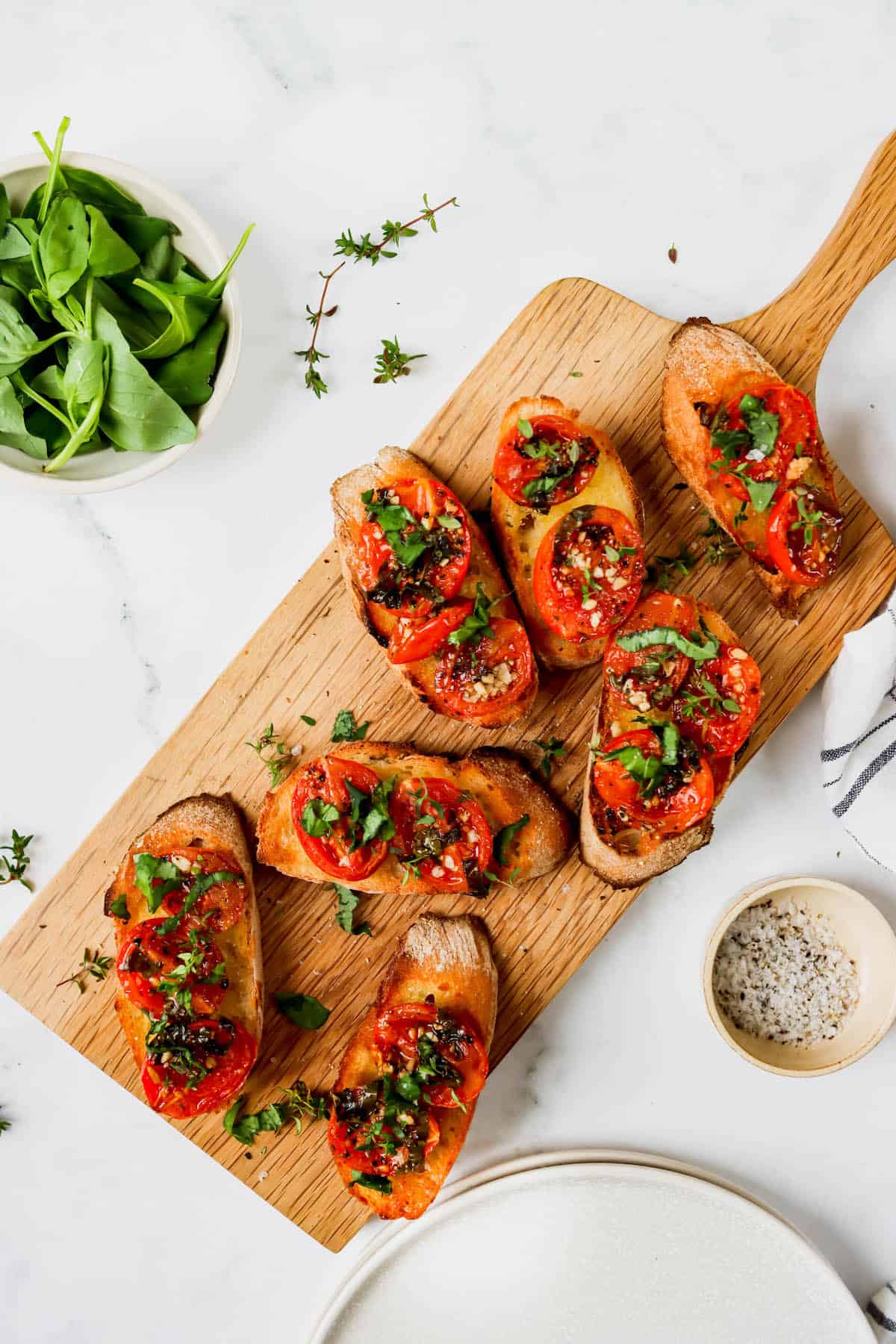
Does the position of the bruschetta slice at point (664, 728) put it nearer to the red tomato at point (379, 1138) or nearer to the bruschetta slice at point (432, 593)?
the bruschetta slice at point (432, 593)

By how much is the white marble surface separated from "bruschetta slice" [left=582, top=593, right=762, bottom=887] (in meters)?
0.49

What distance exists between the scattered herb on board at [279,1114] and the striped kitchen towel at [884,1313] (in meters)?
1.92

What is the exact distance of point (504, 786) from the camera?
279 cm

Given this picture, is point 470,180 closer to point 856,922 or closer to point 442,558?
point 442,558

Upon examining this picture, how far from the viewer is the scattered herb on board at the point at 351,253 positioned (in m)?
2.95

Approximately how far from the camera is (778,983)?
3033 mm

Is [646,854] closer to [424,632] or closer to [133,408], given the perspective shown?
[424,632]

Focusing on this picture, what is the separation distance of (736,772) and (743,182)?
178cm

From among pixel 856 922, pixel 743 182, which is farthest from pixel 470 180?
pixel 856 922

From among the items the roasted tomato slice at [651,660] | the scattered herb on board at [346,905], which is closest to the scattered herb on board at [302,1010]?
the scattered herb on board at [346,905]

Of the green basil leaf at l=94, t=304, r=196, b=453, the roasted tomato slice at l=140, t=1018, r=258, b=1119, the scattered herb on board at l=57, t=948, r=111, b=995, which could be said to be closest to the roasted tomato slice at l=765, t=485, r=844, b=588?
the green basil leaf at l=94, t=304, r=196, b=453

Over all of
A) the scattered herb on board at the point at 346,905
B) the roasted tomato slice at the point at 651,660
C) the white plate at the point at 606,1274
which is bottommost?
the white plate at the point at 606,1274

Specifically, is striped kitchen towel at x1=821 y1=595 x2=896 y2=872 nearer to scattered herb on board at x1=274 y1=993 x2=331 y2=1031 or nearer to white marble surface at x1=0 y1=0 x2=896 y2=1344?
white marble surface at x1=0 y1=0 x2=896 y2=1344

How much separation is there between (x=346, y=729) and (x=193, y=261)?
1398 mm
